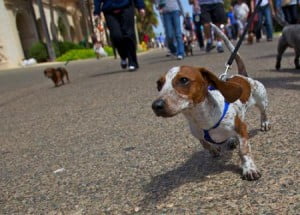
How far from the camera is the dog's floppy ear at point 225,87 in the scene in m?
2.49

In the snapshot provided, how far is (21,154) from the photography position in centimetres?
401

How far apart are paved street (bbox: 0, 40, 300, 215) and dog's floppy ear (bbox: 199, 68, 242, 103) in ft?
1.60

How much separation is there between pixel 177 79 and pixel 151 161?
3.44 ft

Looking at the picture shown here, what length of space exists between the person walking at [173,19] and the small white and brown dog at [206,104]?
8.89m

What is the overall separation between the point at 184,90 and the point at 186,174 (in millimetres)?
720

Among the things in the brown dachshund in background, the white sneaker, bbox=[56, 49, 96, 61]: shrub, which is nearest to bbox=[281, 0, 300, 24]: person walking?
the white sneaker

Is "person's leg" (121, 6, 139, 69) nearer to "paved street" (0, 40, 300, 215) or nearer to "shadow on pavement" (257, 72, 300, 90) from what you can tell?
"shadow on pavement" (257, 72, 300, 90)

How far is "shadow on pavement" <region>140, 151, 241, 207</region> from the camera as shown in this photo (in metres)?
2.60

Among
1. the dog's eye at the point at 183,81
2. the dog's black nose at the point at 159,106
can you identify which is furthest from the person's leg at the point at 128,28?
the dog's black nose at the point at 159,106

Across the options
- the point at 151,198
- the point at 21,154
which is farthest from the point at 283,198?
the point at 21,154

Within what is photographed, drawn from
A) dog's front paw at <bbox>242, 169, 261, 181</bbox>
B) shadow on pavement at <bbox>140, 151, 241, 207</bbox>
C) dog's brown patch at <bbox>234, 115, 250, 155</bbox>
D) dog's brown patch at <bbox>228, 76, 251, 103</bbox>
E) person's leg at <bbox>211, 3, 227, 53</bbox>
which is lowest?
shadow on pavement at <bbox>140, 151, 241, 207</bbox>

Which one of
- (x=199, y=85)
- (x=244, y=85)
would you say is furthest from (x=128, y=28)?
(x=199, y=85)

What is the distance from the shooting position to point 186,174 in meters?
2.84

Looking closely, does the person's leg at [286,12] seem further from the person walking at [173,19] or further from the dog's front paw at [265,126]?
the dog's front paw at [265,126]
